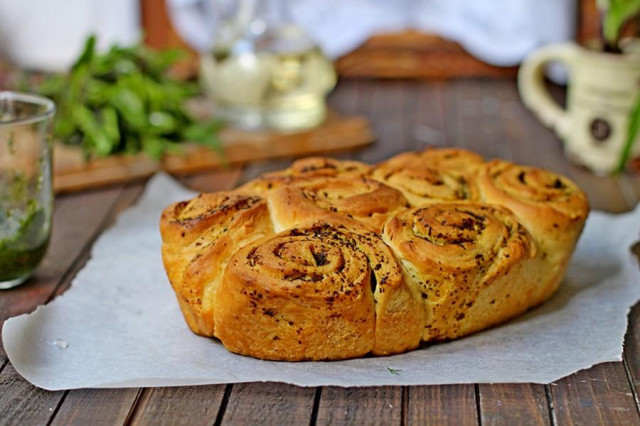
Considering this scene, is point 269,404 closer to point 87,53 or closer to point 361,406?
point 361,406

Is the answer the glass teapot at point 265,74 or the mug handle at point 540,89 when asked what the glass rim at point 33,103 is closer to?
the glass teapot at point 265,74

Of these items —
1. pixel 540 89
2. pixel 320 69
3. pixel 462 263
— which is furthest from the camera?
pixel 320 69

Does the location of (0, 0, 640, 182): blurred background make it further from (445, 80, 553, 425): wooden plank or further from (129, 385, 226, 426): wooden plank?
(129, 385, 226, 426): wooden plank

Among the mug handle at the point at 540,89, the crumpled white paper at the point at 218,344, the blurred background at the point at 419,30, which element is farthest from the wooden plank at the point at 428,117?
the crumpled white paper at the point at 218,344

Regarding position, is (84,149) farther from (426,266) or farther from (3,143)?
(426,266)

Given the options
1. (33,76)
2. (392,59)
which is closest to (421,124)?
(392,59)

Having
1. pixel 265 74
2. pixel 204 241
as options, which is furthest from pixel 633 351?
pixel 265 74

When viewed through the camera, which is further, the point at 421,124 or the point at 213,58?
the point at 421,124
